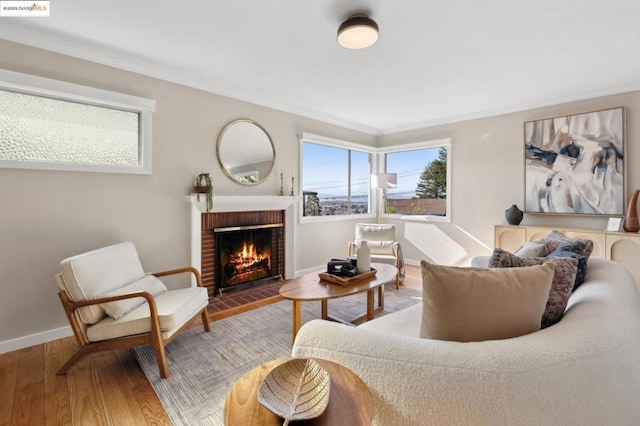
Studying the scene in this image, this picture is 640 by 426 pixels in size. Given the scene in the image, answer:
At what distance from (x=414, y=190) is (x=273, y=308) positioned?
3493 millimetres

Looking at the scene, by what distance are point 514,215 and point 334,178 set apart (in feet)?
9.11

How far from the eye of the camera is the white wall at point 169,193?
2.42 m

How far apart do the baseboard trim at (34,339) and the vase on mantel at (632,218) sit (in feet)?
18.9

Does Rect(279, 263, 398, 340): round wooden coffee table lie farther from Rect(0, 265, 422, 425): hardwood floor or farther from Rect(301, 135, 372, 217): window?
Rect(301, 135, 372, 217): window

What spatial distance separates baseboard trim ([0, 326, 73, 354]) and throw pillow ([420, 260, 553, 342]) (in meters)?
3.14

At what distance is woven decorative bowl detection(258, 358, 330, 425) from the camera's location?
2.61 feet

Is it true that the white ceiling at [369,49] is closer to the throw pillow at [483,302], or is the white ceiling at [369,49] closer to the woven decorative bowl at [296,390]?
the throw pillow at [483,302]

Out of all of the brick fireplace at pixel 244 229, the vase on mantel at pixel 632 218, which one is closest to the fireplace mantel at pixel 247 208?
the brick fireplace at pixel 244 229

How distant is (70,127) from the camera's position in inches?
104

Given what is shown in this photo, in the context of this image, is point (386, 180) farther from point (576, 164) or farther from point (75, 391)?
point (75, 391)

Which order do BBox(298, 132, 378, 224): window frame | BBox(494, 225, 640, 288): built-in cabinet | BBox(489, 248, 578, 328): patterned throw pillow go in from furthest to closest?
1. BBox(298, 132, 378, 224): window frame
2. BBox(494, 225, 640, 288): built-in cabinet
3. BBox(489, 248, 578, 328): patterned throw pillow

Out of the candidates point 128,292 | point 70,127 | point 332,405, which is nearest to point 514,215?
point 332,405

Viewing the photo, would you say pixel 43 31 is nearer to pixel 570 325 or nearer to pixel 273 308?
pixel 273 308

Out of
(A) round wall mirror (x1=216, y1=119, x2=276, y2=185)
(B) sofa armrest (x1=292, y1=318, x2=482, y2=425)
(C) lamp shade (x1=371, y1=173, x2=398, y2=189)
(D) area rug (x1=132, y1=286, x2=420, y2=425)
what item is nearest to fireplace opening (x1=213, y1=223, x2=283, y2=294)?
(A) round wall mirror (x1=216, y1=119, x2=276, y2=185)
